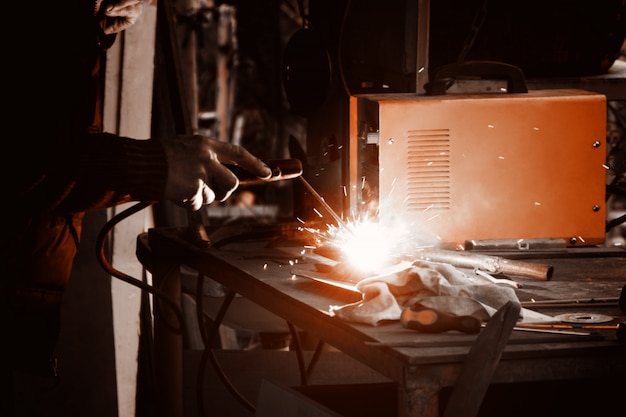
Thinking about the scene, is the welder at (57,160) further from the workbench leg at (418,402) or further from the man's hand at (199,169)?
the workbench leg at (418,402)

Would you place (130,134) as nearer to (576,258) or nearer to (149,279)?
(149,279)

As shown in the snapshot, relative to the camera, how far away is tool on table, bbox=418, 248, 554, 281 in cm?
203

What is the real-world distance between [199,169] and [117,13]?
2.23ft

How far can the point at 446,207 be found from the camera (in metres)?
2.30

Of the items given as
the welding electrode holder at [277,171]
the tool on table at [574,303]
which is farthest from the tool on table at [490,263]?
the welding electrode holder at [277,171]

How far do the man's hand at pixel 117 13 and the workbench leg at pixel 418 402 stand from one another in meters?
1.54

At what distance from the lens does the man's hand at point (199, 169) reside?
2.08 meters

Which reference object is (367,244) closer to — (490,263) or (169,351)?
(490,263)

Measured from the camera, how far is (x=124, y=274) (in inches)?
98.0

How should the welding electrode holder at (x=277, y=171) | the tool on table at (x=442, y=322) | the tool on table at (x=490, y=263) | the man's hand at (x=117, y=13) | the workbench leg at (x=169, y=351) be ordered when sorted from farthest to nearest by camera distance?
the workbench leg at (x=169, y=351) < the man's hand at (x=117, y=13) < the welding electrode holder at (x=277, y=171) < the tool on table at (x=490, y=263) < the tool on table at (x=442, y=322)

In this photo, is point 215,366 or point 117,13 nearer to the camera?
point 117,13

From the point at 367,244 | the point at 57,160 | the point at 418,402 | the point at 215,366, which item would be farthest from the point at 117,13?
the point at 418,402

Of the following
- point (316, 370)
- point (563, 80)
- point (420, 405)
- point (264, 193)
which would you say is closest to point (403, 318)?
point (420, 405)

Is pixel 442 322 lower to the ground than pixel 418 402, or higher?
higher
